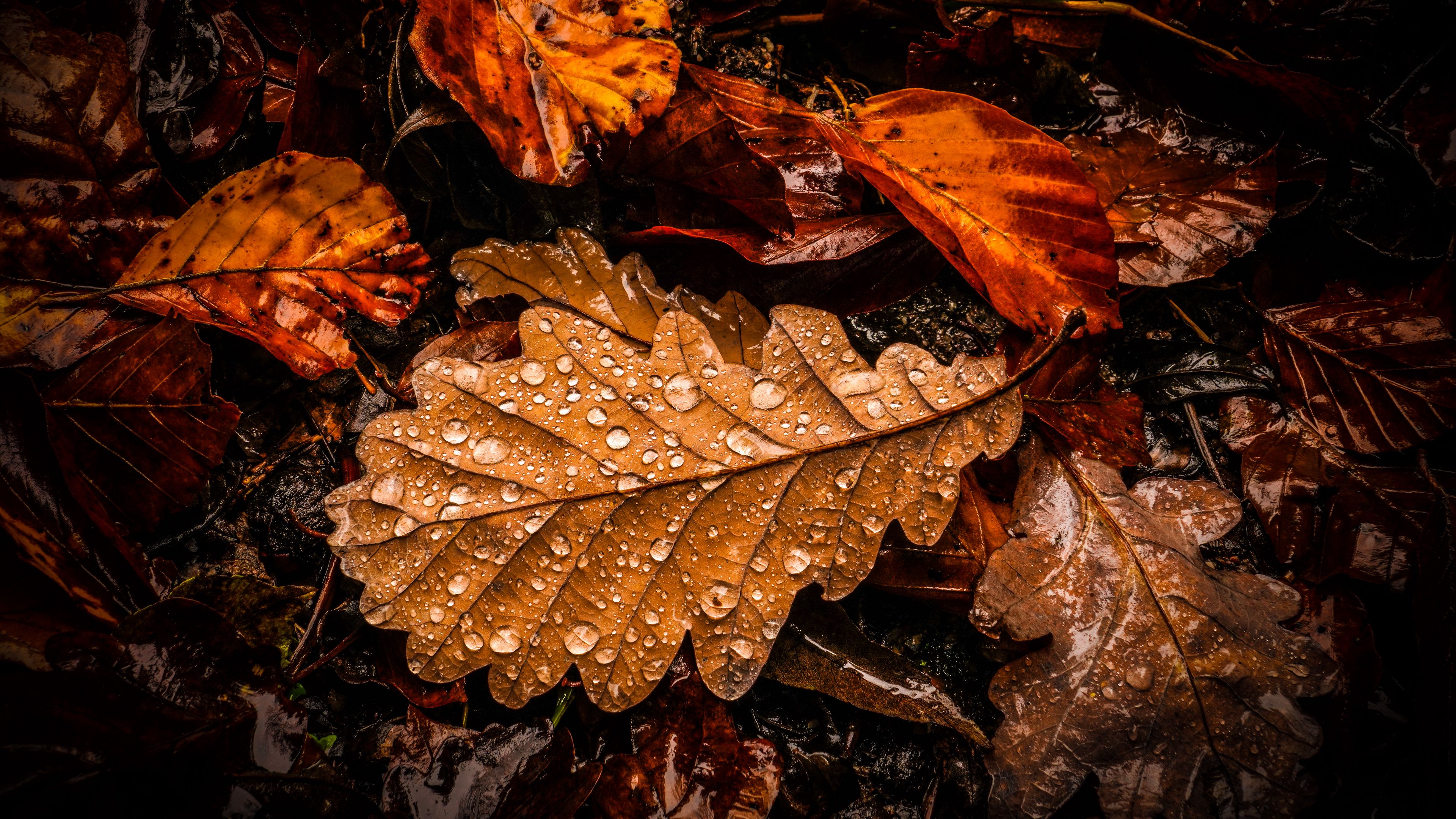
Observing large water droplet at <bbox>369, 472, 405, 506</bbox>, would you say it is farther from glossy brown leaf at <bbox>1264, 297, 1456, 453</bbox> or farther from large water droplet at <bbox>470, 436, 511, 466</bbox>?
glossy brown leaf at <bbox>1264, 297, 1456, 453</bbox>

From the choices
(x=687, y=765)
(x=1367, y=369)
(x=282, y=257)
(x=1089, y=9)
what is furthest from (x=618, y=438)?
(x=1367, y=369)

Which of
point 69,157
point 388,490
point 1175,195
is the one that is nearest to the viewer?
point 388,490

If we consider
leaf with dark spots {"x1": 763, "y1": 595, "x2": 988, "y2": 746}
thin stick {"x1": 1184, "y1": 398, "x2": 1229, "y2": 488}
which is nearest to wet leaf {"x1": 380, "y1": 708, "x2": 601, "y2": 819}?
leaf with dark spots {"x1": 763, "y1": 595, "x2": 988, "y2": 746}

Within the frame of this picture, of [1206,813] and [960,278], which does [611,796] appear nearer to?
[1206,813]

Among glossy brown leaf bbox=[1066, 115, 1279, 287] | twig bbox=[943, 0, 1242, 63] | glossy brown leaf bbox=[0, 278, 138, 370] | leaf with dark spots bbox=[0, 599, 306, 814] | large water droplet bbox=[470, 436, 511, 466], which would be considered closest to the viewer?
leaf with dark spots bbox=[0, 599, 306, 814]

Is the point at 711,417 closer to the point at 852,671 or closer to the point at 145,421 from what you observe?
the point at 852,671

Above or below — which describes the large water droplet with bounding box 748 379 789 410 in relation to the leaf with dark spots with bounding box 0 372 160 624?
above

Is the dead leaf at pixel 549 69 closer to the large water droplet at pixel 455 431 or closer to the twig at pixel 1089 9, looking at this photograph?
the large water droplet at pixel 455 431

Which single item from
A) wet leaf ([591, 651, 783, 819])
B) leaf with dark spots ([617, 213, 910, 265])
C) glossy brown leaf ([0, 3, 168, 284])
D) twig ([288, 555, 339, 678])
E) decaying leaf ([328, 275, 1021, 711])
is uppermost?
glossy brown leaf ([0, 3, 168, 284])
